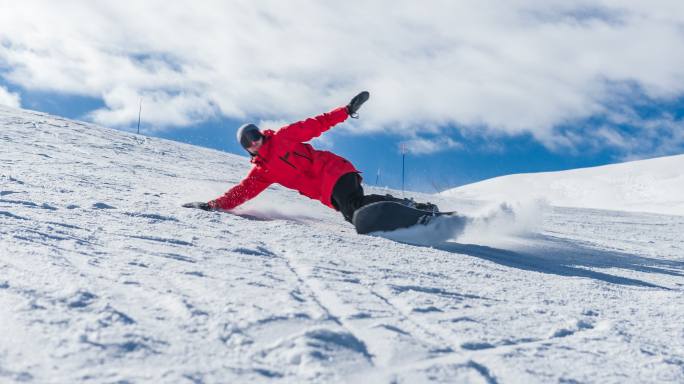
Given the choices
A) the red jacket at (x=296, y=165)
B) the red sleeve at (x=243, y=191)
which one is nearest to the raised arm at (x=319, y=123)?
the red jacket at (x=296, y=165)

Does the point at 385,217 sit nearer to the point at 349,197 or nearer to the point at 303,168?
the point at 349,197

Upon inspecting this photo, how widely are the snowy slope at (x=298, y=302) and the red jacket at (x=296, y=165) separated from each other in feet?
1.15

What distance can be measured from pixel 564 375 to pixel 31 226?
118 inches

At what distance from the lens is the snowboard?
4.62m

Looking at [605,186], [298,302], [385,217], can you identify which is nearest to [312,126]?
[385,217]

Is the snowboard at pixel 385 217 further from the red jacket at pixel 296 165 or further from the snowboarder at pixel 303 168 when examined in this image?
the red jacket at pixel 296 165

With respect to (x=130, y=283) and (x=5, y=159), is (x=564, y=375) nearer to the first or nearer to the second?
(x=130, y=283)

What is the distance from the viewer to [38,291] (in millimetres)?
2182

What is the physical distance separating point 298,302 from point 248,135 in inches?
111

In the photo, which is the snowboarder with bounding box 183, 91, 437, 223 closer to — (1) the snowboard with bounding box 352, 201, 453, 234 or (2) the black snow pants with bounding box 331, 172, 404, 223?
(2) the black snow pants with bounding box 331, 172, 404, 223

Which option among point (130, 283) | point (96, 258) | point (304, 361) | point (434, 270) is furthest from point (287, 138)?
point (304, 361)

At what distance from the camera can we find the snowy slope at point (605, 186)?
21562 mm

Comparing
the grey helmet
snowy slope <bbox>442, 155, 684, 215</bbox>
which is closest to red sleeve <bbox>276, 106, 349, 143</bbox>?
the grey helmet

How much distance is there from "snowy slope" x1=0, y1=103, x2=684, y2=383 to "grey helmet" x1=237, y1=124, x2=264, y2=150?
653 millimetres
